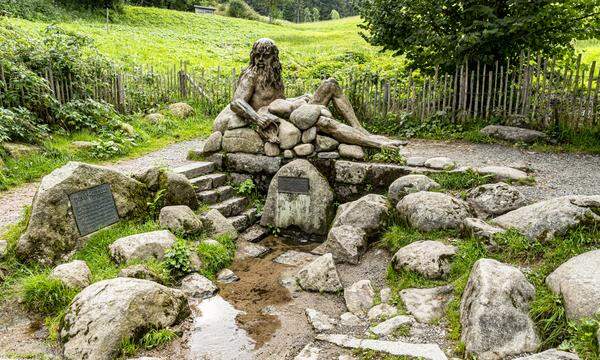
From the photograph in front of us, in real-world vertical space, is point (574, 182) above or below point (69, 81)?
below

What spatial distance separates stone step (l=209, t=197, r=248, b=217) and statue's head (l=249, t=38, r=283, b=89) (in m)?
2.24

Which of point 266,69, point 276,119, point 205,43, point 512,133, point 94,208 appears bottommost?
point 94,208

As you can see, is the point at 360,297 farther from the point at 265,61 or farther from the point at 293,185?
the point at 265,61

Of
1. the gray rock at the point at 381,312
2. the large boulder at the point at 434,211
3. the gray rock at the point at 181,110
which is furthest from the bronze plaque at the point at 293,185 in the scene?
the gray rock at the point at 181,110

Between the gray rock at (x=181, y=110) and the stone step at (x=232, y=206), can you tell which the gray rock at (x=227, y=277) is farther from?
the gray rock at (x=181, y=110)

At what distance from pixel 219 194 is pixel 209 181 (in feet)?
1.02

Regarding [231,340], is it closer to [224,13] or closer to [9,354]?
[9,354]

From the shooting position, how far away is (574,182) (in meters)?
6.24

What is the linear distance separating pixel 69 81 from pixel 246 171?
233 inches

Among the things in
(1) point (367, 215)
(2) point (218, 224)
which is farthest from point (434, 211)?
(2) point (218, 224)

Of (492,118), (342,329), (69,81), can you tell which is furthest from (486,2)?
(69,81)

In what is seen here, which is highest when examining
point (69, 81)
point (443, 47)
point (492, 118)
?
point (443, 47)

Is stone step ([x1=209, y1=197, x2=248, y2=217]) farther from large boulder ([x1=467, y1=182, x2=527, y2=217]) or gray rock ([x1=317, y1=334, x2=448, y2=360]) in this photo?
large boulder ([x1=467, y1=182, x2=527, y2=217])

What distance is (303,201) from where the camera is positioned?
23.5 ft
